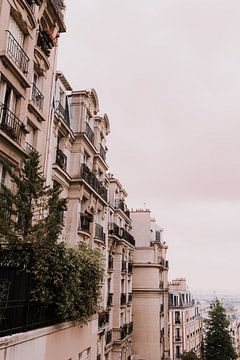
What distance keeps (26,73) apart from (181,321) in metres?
59.2

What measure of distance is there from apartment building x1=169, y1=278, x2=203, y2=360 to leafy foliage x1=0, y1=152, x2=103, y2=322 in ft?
180

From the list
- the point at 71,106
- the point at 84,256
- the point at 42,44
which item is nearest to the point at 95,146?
the point at 71,106

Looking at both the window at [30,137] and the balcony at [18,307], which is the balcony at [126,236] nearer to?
the window at [30,137]

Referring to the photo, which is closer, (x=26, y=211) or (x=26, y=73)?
(x=26, y=211)

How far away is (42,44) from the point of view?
1678 centimetres

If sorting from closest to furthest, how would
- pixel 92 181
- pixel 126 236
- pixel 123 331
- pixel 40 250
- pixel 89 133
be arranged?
pixel 40 250 < pixel 92 181 < pixel 89 133 < pixel 123 331 < pixel 126 236

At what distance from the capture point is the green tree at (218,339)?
4436cm

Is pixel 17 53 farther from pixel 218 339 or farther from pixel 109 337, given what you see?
pixel 218 339

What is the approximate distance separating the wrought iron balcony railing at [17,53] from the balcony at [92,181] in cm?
840

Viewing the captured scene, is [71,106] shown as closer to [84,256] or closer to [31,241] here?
[84,256]

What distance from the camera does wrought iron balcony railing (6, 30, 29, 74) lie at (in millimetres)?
13188

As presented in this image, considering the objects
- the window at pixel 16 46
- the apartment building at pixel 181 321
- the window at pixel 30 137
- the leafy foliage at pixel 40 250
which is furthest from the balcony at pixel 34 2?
the apartment building at pixel 181 321

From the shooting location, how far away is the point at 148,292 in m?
42.4

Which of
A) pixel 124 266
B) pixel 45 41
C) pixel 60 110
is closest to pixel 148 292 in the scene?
pixel 124 266
